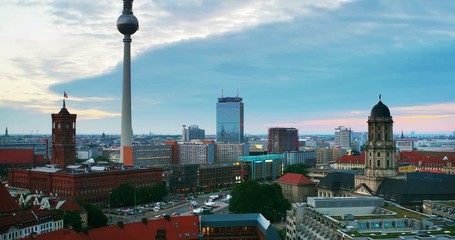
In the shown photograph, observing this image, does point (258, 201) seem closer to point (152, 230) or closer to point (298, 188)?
point (298, 188)

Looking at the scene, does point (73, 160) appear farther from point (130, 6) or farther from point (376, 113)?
point (376, 113)

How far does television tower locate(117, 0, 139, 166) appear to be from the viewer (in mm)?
179500

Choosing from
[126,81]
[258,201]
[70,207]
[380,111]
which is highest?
[126,81]

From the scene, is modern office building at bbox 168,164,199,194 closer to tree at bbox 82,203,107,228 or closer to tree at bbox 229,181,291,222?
tree at bbox 229,181,291,222

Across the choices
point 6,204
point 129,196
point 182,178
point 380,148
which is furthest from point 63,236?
point 182,178

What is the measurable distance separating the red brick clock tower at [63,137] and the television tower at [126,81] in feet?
78.4

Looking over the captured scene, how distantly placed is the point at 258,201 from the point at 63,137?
257ft

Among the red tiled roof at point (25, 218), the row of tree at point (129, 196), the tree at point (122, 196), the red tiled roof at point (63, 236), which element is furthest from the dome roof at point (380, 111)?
the red tiled roof at point (63, 236)

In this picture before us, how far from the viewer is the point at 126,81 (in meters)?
181

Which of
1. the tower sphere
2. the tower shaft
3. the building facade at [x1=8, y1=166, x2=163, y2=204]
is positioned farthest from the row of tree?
the tower sphere

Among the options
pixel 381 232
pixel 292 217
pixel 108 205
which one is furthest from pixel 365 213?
pixel 108 205

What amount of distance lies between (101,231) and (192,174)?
104225 mm

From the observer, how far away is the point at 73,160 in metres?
160

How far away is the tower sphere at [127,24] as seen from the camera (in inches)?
7101
